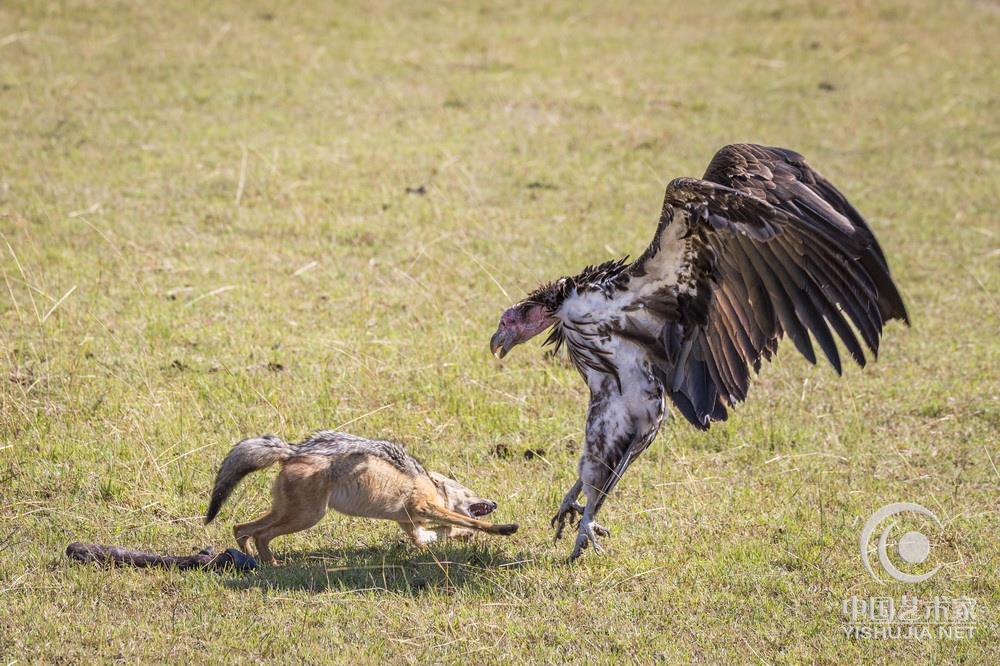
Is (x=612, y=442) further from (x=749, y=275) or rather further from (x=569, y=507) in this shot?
(x=749, y=275)

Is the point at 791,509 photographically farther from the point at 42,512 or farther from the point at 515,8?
the point at 515,8

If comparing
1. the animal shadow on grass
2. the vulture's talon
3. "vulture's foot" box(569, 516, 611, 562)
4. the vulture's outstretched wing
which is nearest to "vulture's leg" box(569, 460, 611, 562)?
"vulture's foot" box(569, 516, 611, 562)

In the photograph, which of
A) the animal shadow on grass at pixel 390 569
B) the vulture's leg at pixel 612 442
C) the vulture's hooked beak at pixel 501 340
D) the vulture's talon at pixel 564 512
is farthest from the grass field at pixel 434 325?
the vulture's hooked beak at pixel 501 340

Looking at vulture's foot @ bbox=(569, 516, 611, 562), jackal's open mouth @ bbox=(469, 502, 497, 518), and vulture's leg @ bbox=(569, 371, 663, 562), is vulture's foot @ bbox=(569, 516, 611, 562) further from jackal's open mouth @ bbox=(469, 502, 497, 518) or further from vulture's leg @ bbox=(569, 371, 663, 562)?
jackal's open mouth @ bbox=(469, 502, 497, 518)

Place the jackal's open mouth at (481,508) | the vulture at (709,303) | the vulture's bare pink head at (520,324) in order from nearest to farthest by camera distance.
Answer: the vulture at (709,303) → the jackal's open mouth at (481,508) → the vulture's bare pink head at (520,324)

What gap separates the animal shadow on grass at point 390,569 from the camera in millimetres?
5496

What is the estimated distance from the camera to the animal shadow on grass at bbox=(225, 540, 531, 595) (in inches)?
216

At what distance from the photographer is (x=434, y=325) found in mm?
8852

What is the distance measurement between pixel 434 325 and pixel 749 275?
11.8 feet

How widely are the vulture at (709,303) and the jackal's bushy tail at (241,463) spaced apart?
140 cm

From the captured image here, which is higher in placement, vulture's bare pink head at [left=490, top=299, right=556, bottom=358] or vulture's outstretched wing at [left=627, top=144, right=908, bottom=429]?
vulture's outstretched wing at [left=627, top=144, right=908, bottom=429]

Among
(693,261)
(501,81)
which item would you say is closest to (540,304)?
(693,261)

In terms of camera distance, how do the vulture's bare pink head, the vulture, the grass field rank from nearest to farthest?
the grass field < the vulture < the vulture's bare pink head

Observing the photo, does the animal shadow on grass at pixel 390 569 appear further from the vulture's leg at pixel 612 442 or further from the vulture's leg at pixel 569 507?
the vulture's leg at pixel 612 442
